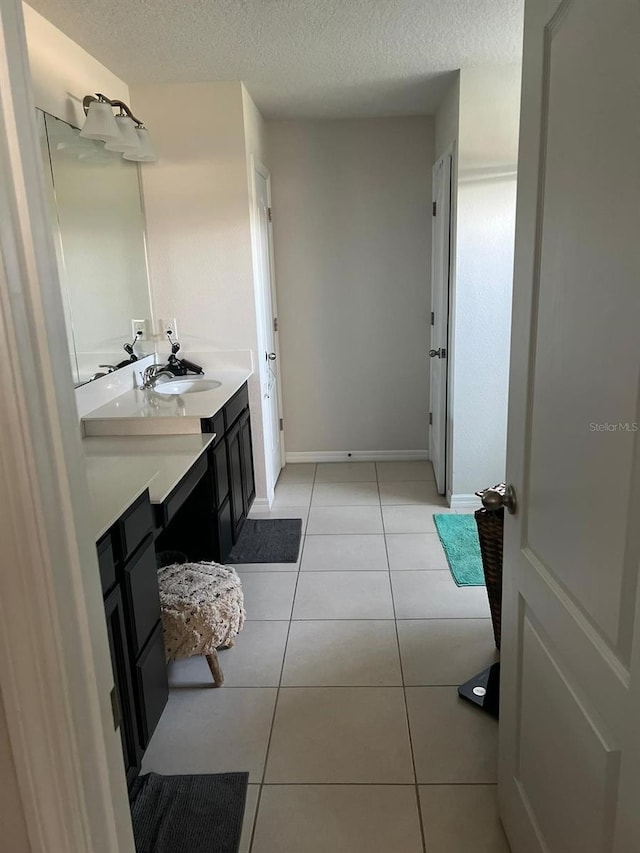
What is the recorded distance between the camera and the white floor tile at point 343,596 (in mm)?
2729

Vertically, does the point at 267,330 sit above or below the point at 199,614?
above

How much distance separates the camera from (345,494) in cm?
418

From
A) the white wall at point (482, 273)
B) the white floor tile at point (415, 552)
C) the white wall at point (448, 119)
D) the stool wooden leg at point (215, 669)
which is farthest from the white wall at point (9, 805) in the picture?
the white wall at point (448, 119)

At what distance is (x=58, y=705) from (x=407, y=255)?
165 inches

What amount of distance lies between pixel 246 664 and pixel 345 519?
1.48m

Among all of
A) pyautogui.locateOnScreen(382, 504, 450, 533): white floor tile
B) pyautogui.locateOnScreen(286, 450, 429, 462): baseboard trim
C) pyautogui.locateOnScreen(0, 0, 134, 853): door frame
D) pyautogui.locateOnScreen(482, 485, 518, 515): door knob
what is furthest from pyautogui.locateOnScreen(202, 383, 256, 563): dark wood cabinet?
pyautogui.locateOnScreen(0, 0, 134, 853): door frame

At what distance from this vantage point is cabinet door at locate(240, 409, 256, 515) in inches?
138

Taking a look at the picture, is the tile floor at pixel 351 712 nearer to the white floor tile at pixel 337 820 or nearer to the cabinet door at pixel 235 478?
the white floor tile at pixel 337 820

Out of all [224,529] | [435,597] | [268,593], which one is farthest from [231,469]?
[435,597]

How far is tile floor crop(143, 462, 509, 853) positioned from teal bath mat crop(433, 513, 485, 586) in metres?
0.07

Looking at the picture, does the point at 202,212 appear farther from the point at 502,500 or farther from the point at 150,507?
the point at 502,500

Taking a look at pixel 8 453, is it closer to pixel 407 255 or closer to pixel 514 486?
pixel 514 486

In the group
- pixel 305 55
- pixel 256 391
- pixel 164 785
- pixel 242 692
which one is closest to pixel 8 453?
pixel 164 785

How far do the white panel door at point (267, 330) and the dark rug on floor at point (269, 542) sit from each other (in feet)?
1.09
